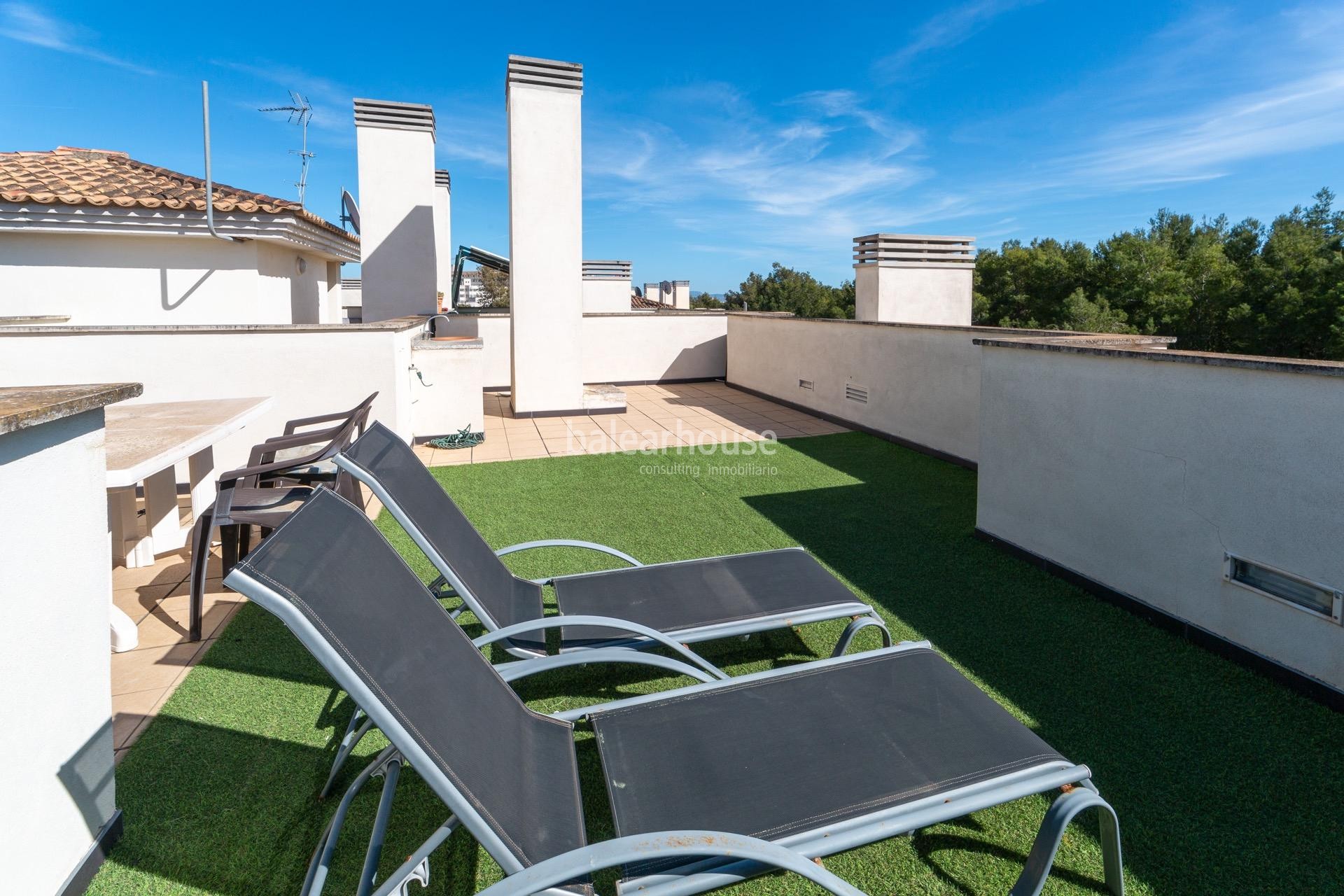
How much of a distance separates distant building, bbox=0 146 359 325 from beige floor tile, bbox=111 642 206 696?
569 centimetres

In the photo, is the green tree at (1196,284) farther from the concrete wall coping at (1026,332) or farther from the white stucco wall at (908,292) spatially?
the concrete wall coping at (1026,332)

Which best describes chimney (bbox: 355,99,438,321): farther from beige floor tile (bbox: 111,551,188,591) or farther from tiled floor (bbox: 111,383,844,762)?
beige floor tile (bbox: 111,551,188,591)

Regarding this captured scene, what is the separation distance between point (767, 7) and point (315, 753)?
24.4 m

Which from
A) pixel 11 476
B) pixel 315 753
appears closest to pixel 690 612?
pixel 315 753

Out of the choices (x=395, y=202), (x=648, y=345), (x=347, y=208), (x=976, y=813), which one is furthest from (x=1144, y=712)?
(x=347, y=208)

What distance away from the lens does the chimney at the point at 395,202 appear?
38.0ft

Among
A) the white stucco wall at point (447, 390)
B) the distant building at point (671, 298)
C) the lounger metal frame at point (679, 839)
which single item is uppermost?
the distant building at point (671, 298)

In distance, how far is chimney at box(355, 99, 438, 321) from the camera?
38.0 ft

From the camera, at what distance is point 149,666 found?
3318 millimetres

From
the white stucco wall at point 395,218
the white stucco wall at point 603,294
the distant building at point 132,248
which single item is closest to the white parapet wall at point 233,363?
the distant building at point 132,248

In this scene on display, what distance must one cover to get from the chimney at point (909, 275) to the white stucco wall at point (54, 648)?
10903 mm

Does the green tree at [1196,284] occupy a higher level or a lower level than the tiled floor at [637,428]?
higher

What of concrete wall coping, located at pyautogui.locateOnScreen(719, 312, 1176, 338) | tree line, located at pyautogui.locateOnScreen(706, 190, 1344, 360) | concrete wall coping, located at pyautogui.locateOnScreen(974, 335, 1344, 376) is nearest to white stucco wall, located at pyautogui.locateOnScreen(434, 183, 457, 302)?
concrete wall coping, located at pyautogui.locateOnScreen(719, 312, 1176, 338)

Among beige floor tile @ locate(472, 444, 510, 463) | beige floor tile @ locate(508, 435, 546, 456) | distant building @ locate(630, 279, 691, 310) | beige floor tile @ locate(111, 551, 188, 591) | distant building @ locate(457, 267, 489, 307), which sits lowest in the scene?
beige floor tile @ locate(111, 551, 188, 591)
